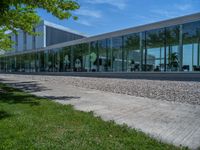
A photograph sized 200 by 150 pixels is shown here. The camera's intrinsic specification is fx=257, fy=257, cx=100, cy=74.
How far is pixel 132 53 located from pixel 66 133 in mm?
22065

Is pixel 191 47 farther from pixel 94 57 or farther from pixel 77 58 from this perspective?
pixel 77 58

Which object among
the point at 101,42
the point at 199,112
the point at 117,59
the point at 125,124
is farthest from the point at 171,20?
the point at 125,124

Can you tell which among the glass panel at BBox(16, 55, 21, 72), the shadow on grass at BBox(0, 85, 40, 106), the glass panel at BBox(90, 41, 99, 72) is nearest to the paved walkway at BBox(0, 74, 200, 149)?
the shadow on grass at BBox(0, 85, 40, 106)

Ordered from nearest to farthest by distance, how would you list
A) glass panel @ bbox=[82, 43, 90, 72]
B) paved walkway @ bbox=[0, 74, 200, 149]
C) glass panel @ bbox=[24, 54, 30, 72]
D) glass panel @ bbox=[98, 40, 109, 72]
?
paved walkway @ bbox=[0, 74, 200, 149], glass panel @ bbox=[98, 40, 109, 72], glass panel @ bbox=[82, 43, 90, 72], glass panel @ bbox=[24, 54, 30, 72]

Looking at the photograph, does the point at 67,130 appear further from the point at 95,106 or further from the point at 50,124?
the point at 95,106

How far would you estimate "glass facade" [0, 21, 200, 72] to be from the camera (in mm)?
20844

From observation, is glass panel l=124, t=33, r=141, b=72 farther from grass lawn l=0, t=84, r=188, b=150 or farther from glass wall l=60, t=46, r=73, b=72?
grass lawn l=0, t=84, r=188, b=150

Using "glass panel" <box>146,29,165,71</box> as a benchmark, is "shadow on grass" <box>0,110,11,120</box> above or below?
below

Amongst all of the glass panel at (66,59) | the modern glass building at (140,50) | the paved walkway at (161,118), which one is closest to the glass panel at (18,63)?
the modern glass building at (140,50)

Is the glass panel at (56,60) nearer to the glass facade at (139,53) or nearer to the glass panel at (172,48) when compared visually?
the glass facade at (139,53)

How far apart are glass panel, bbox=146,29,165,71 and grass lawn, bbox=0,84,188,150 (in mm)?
17721

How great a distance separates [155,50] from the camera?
24125 millimetres

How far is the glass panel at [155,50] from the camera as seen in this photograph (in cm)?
2297

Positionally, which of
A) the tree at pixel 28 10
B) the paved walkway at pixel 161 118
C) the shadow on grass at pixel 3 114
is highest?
the tree at pixel 28 10
